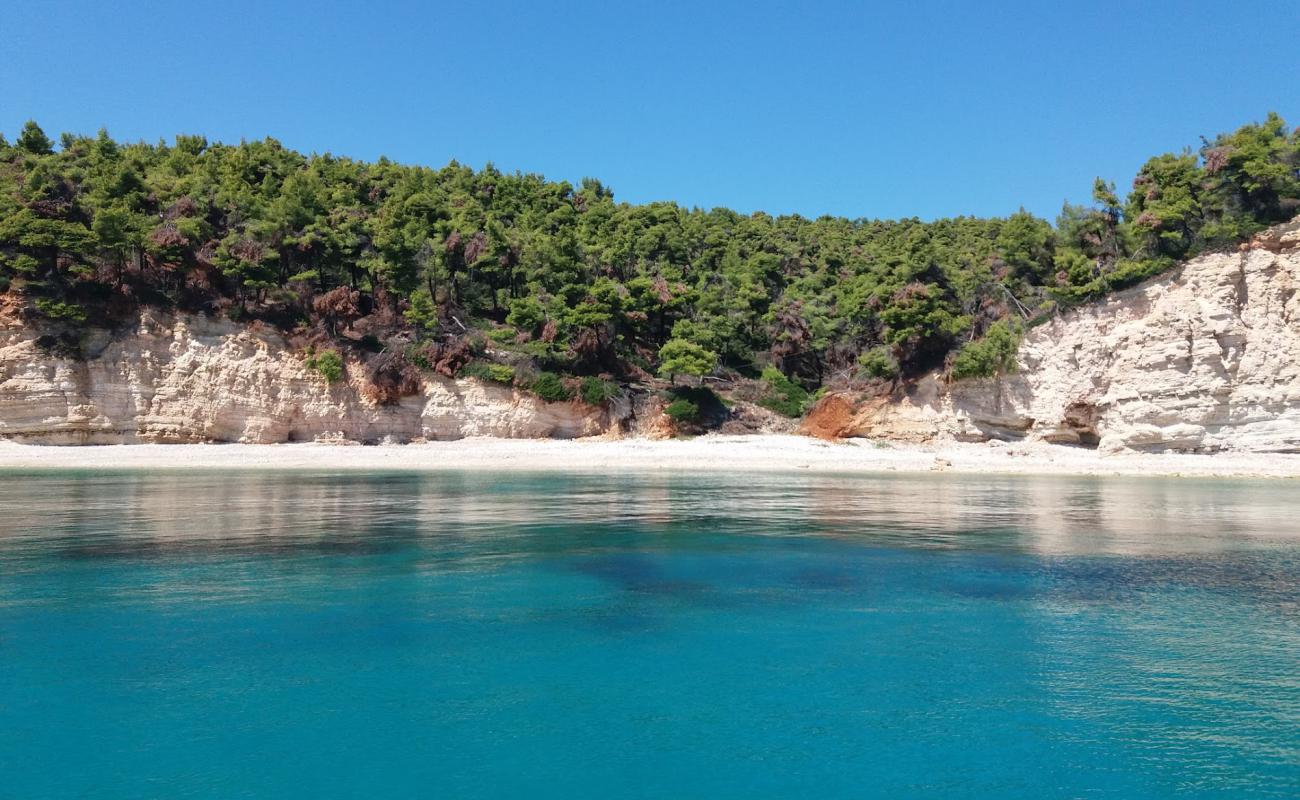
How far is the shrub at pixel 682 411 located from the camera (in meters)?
44.2

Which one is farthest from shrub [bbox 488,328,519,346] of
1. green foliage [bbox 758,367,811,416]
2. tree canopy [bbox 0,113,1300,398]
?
green foliage [bbox 758,367,811,416]

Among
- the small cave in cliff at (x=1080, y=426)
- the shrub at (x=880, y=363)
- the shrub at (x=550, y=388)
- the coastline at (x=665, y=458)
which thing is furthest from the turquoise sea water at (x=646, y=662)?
the shrub at (x=880, y=363)

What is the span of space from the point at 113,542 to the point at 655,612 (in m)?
10.2

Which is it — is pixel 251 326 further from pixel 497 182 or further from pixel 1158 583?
pixel 1158 583

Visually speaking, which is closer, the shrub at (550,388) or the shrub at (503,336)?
the shrub at (550,388)

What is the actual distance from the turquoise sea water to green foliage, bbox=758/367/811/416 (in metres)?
31.1

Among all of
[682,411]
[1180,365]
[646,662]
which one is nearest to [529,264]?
[682,411]

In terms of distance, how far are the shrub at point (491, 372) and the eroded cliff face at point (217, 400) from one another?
461mm

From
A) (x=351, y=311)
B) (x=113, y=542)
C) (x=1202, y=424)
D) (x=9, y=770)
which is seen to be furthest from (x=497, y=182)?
(x=9, y=770)

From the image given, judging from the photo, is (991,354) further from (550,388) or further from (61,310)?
(61,310)

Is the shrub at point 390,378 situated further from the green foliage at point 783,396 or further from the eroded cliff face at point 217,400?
the green foliage at point 783,396

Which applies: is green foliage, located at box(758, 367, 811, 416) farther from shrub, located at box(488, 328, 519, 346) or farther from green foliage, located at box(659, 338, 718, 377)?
shrub, located at box(488, 328, 519, 346)

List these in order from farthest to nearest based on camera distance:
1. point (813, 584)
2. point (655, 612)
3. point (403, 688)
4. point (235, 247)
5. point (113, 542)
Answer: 1. point (235, 247)
2. point (113, 542)
3. point (813, 584)
4. point (655, 612)
5. point (403, 688)

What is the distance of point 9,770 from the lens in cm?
531
